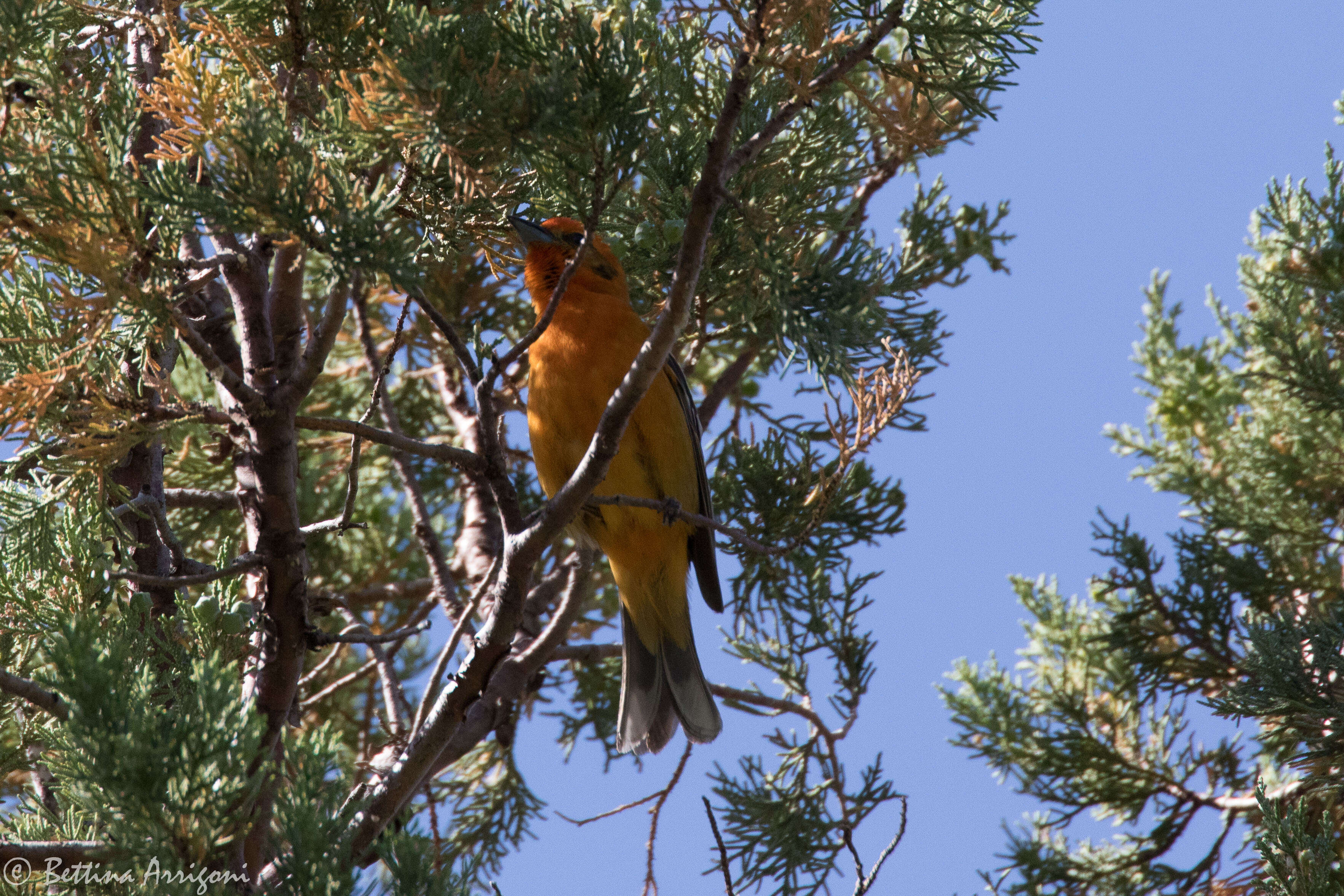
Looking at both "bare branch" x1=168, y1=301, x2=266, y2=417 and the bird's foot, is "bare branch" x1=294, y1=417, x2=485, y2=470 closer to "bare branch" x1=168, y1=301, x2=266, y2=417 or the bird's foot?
"bare branch" x1=168, y1=301, x2=266, y2=417

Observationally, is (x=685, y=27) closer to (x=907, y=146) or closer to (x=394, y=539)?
(x=907, y=146)

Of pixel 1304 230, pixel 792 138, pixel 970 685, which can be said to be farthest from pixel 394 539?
pixel 1304 230

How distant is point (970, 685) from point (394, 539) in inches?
110

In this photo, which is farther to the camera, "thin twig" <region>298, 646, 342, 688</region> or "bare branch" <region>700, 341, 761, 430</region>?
"bare branch" <region>700, 341, 761, 430</region>

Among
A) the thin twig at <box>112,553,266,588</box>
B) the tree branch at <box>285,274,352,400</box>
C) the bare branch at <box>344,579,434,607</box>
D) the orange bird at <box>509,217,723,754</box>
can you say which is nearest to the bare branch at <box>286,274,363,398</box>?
the tree branch at <box>285,274,352,400</box>

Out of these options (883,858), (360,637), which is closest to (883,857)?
(883,858)

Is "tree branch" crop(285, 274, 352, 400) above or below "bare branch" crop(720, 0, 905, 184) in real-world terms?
below

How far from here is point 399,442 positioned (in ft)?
7.36

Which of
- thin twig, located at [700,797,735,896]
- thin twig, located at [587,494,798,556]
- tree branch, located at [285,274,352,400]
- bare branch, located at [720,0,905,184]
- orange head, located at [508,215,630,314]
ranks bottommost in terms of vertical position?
thin twig, located at [700,797,735,896]

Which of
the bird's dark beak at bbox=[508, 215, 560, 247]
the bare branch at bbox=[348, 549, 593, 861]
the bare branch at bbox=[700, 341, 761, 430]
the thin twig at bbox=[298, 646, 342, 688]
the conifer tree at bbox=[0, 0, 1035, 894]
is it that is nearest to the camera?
the conifer tree at bbox=[0, 0, 1035, 894]

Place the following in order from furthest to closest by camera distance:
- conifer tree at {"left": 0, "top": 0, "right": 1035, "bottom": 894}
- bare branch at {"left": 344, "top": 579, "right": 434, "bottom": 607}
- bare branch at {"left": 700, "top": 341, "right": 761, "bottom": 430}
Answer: bare branch at {"left": 344, "top": 579, "right": 434, "bottom": 607} < bare branch at {"left": 700, "top": 341, "right": 761, "bottom": 430} < conifer tree at {"left": 0, "top": 0, "right": 1035, "bottom": 894}

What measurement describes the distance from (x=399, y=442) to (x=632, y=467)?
1.68 meters

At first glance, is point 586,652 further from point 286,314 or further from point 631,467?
point 286,314

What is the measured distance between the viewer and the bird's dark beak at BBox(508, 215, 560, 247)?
10.4ft
